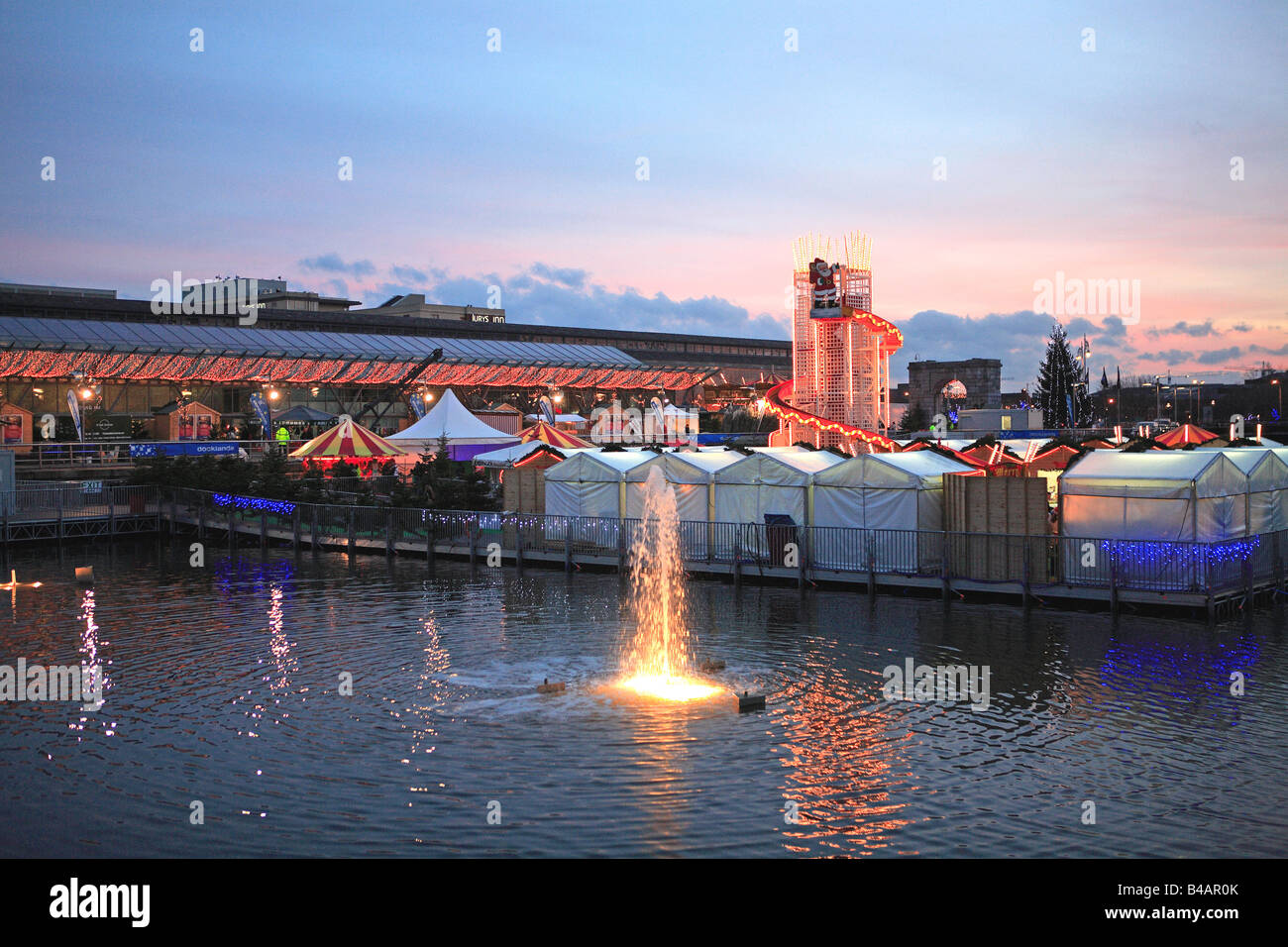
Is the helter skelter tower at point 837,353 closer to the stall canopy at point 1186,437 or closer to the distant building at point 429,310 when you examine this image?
the stall canopy at point 1186,437

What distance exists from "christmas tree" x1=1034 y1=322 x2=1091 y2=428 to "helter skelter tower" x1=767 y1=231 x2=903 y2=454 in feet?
201

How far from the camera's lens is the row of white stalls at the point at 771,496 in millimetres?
29016

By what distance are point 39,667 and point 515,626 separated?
9338mm

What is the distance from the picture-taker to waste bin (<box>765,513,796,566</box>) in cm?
3048

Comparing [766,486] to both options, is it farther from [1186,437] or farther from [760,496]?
[1186,437]

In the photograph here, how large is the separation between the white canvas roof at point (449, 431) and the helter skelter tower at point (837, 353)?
1804 cm

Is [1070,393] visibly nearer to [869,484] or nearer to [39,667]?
[869,484]

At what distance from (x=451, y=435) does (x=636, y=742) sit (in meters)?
42.1

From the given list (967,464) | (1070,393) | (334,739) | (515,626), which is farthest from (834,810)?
(1070,393)

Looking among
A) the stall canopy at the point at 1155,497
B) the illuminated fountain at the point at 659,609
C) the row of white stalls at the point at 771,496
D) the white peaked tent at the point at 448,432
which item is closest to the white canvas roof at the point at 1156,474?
the stall canopy at the point at 1155,497

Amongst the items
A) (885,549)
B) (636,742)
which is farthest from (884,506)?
(636,742)

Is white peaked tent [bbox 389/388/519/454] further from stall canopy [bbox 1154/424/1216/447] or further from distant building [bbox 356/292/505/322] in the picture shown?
distant building [bbox 356/292/505/322]

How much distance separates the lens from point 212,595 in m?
30.1
